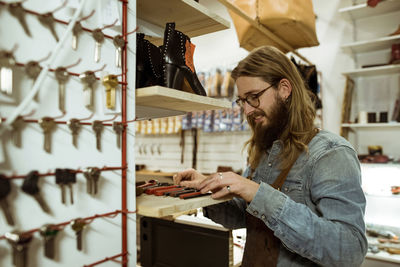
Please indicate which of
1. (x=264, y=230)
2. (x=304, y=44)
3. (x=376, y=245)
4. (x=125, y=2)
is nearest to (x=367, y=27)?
(x=304, y=44)

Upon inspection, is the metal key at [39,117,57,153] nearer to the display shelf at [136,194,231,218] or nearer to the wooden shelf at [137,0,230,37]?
the display shelf at [136,194,231,218]

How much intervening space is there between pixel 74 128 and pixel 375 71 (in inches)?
135

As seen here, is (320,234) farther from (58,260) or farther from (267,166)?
(58,260)

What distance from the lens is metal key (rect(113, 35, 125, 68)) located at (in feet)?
2.83

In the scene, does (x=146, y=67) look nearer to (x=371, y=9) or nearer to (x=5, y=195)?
(x=5, y=195)

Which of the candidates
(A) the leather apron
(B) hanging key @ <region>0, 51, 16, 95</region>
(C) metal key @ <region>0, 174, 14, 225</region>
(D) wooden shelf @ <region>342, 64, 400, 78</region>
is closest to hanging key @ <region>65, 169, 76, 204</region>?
(C) metal key @ <region>0, 174, 14, 225</region>

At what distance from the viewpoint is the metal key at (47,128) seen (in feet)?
2.30

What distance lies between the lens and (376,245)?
2.65 m

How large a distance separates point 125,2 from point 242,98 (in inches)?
28.3

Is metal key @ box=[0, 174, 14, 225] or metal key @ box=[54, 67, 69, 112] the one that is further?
metal key @ box=[54, 67, 69, 112]

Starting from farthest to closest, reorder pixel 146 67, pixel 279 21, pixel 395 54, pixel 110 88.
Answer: pixel 395 54, pixel 279 21, pixel 146 67, pixel 110 88

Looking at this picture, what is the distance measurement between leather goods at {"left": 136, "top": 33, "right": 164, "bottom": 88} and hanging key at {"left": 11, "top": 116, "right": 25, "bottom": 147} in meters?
0.41

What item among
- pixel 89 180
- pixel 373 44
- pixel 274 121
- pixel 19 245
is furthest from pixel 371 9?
pixel 19 245

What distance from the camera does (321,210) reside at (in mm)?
1093
